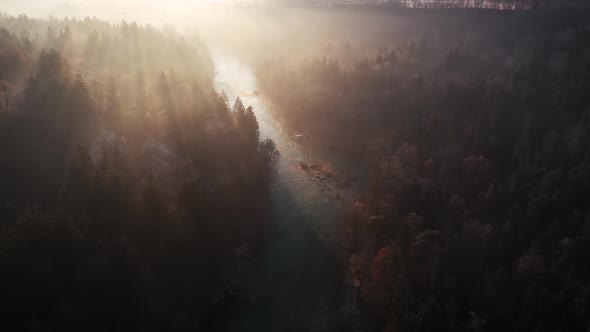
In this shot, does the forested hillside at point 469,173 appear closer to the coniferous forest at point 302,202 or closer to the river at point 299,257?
the coniferous forest at point 302,202

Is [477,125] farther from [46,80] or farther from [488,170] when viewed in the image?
[46,80]

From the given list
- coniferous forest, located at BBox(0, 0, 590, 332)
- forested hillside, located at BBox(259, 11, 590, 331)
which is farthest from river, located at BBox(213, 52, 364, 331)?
forested hillside, located at BBox(259, 11, 590, 331)

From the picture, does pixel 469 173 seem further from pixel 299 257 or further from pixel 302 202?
pixel 299 257

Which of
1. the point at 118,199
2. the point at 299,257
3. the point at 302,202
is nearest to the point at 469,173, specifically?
the point at 302,202

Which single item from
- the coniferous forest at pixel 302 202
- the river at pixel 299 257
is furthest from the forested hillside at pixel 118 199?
the river at pixel 299 257

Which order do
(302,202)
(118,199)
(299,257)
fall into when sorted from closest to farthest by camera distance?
(118,199)
(299,257)
(302,202)

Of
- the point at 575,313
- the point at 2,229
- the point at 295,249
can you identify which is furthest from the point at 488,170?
the point at 2,229
